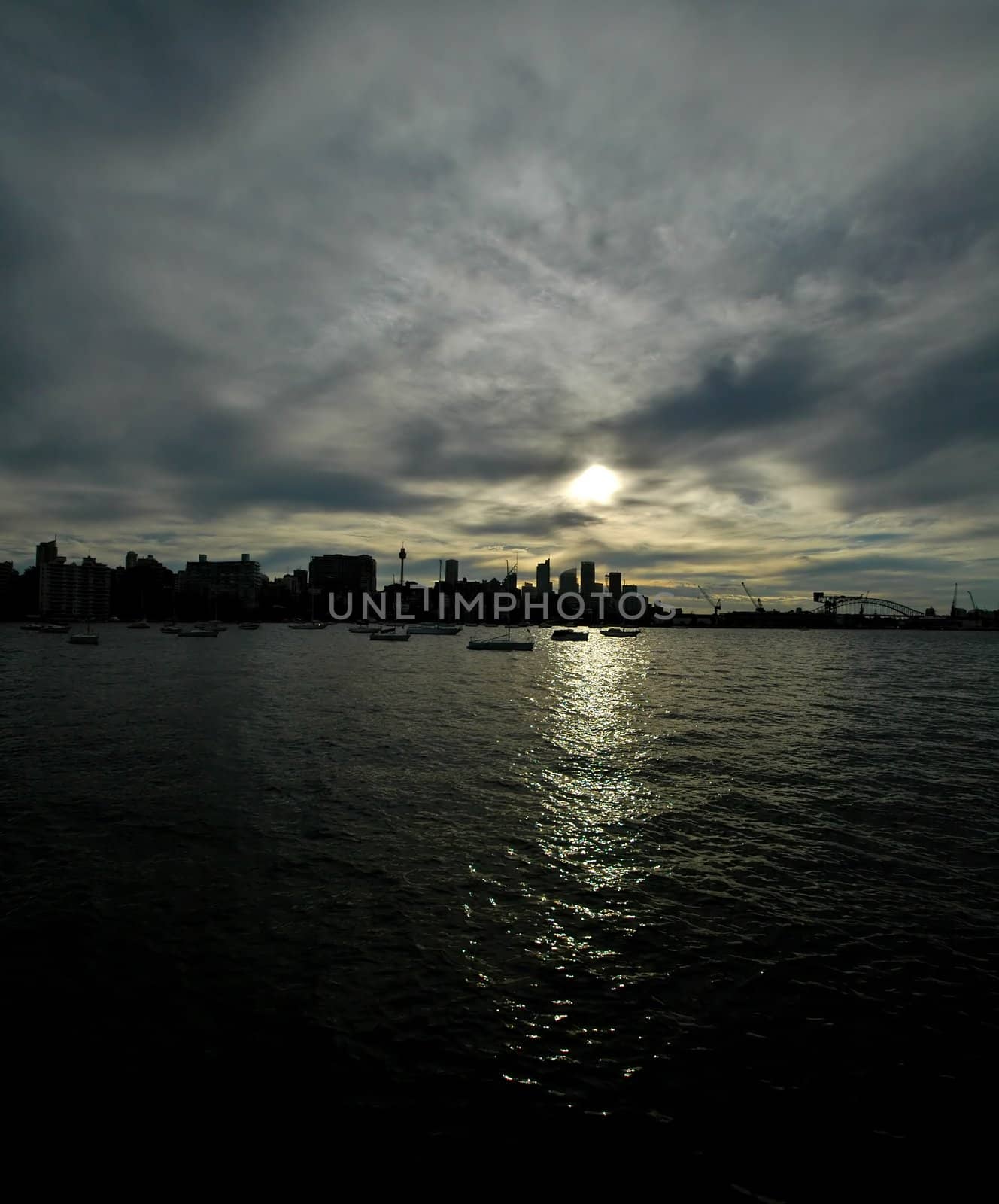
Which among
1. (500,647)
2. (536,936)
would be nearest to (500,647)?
(500,647)

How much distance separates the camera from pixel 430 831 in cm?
2019

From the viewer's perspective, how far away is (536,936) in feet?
44.6

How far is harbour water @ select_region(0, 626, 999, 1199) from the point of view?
9031mm

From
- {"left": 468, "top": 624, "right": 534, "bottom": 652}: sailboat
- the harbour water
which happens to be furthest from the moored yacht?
the harbour water

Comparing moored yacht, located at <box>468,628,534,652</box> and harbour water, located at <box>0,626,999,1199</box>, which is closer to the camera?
harbour water, located at <box>0,626,999,1199</box>

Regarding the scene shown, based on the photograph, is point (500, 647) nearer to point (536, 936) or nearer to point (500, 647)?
point (500, 647)

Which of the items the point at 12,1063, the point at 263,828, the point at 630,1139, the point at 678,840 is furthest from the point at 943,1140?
the point at 263,828

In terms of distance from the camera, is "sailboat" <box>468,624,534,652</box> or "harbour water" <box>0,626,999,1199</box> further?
"sailboat" <box>468,624,534,652</box>

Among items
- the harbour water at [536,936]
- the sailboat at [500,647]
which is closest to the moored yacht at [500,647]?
the sailboat at [500,647]

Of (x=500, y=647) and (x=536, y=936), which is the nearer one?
(x=536, y=936)

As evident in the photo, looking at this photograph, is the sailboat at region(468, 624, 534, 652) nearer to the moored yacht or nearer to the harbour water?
the moored yacht

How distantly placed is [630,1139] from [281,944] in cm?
826

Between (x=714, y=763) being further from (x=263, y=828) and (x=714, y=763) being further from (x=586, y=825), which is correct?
(x=263, y=828)

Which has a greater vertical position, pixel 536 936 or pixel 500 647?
pixel 536 936
